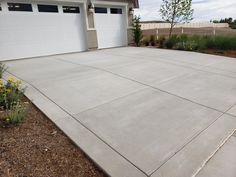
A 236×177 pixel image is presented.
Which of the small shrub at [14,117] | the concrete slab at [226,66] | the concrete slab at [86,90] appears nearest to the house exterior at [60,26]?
the concrete slab at [86,90]

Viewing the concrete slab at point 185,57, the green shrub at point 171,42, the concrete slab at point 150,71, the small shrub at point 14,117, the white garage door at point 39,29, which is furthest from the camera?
the green shrub at point 171,42

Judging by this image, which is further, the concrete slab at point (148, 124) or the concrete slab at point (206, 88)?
the concrete slab at point (206, 88)

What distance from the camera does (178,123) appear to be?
294 centimetres

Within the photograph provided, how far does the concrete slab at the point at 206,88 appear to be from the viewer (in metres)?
3.69

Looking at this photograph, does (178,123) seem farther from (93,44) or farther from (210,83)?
(93,44)

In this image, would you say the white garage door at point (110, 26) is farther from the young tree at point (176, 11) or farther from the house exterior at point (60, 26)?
the young tree at point (176, 11)

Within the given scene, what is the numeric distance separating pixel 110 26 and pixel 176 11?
4.90 metres

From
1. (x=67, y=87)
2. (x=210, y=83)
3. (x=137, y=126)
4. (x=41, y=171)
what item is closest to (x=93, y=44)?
(x=67, y=87)

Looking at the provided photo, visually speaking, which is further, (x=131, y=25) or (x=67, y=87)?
(x=131, y=25)

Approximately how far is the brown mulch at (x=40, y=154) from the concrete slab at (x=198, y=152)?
0.74 m

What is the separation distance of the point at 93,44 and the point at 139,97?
732 centimetres

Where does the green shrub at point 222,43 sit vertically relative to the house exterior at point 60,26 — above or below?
below

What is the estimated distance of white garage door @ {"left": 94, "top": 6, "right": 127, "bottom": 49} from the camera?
10.8 metres

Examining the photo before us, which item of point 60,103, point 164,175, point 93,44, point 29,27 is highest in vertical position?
point 29,27
